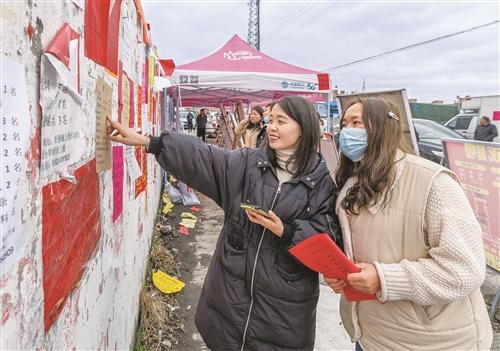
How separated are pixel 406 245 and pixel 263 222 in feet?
1.91

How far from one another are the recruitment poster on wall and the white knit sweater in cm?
260

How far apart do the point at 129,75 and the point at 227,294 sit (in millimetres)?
1528

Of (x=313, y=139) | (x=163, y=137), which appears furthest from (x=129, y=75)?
(x=313, y=139)

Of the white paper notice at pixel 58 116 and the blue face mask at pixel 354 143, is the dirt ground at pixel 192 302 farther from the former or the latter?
the white paper notice at pixel 58 116

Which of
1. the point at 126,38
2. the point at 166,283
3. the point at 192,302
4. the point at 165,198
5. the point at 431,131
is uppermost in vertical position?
the point at 126,38

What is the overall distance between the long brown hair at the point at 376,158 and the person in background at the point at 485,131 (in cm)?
1277

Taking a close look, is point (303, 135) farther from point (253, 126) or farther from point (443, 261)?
point (253, 126)

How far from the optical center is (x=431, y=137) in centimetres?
1025

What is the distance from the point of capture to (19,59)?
2.47 ft

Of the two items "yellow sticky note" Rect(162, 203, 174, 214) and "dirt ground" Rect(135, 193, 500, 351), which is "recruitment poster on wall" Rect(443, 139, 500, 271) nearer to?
"dirt ground" Rect(135, 193, 500, 351)

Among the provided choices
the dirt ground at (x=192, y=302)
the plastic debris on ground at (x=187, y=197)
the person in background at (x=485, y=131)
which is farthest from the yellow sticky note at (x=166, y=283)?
the person in background at (x=485, y=131)

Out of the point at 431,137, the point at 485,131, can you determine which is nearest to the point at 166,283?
the point at 431,137

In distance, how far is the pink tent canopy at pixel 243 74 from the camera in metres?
6.98

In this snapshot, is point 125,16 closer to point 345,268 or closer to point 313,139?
point 313,139
